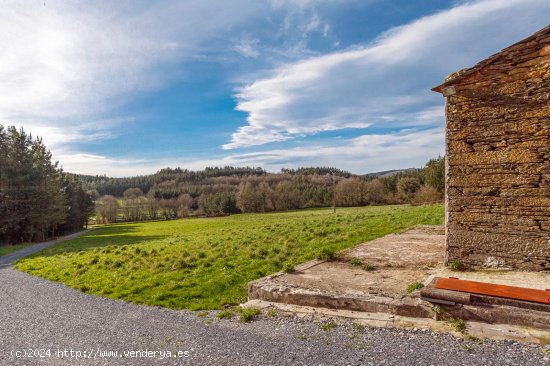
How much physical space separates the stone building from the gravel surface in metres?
3.61

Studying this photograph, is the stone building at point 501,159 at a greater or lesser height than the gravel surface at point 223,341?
greater

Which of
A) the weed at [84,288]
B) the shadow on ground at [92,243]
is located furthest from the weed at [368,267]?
the shadow on ground at [92,243]

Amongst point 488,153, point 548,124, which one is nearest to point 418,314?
point 488,153

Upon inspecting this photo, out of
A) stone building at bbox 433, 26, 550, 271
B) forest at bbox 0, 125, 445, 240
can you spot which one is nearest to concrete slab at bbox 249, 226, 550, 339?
stone building at bbox 433, 26, 550, 271

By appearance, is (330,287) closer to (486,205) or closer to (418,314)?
(418,314)

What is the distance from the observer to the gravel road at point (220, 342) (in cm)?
500

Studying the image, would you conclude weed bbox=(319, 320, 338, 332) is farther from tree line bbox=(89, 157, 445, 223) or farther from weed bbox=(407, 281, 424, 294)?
tree line bbox=(89, 157, 445, 223)

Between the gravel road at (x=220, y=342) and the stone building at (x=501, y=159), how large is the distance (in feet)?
11.8

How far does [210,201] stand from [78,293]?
78.0 metres

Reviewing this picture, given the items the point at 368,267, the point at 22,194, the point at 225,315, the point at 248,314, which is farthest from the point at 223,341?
the point at 22,194

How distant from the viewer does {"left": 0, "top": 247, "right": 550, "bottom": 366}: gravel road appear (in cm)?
500

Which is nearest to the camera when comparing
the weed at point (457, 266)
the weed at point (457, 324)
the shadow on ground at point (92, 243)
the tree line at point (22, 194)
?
the weed at point (457, 324)

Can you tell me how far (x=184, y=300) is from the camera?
922 cm

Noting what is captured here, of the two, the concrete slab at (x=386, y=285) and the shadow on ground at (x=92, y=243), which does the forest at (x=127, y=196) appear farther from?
the concrete slab at (x=386, y=285)
